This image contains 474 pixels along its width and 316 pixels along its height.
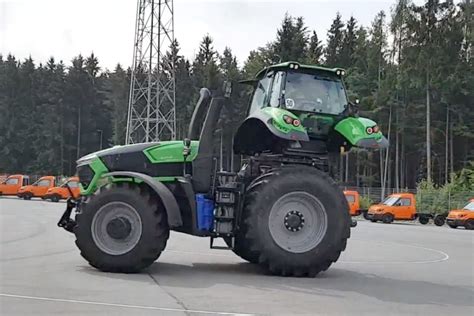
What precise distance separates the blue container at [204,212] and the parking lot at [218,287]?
2.79ft

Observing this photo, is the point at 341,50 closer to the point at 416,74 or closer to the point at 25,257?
the point at 416,74

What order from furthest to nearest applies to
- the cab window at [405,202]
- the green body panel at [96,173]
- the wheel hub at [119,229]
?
the cab window at [405,202] → the green body panel at [96,173] → the wheel hub at [119,229]

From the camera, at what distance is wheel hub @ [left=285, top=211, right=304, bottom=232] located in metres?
11.2

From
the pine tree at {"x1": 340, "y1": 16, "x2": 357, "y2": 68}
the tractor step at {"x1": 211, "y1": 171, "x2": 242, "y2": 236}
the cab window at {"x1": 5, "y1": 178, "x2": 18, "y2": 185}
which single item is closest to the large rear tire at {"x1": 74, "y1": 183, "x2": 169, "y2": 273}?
the tractor step at {"x1": 211, "y1": 171, "x2": 242, "y2": 236}

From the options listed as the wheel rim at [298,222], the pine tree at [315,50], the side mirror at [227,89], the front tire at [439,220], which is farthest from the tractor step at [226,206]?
the pine tree at [315,50]

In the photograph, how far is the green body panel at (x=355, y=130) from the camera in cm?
1169

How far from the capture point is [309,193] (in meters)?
11.3

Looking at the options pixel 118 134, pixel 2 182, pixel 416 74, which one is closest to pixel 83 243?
pixel 2 182

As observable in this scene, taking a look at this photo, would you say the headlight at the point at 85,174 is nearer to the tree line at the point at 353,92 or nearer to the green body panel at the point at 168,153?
the green body panel at the point at 168,153

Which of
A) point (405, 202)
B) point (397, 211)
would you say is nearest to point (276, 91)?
point (397, 211)

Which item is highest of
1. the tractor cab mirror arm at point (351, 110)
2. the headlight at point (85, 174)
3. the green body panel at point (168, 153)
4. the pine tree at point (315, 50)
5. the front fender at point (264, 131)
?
the pine tree at point (315, 50)

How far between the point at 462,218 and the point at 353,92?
34.6m

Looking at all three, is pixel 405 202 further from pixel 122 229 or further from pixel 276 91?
pixel 122 229

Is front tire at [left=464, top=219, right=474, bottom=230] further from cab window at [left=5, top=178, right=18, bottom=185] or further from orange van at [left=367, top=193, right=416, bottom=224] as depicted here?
cab window at [left=5, top=178, right=18, bottom=185]
